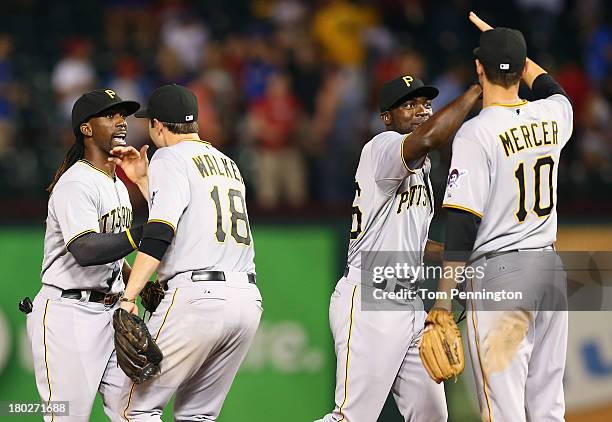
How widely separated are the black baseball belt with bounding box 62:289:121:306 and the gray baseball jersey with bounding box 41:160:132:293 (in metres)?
0.03

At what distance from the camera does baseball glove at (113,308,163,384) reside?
541 centimetres

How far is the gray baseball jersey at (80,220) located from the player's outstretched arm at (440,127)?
5.80 feet

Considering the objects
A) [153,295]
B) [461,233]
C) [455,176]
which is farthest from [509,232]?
[153,295]

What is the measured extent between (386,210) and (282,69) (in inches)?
250

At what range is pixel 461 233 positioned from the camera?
527cm

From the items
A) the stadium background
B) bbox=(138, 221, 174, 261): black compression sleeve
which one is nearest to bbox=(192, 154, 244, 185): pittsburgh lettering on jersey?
bbox=(138, 221, 174, 261): black compression sleeve

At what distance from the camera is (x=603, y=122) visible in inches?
449

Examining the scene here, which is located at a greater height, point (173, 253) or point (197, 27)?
point (197, 27)

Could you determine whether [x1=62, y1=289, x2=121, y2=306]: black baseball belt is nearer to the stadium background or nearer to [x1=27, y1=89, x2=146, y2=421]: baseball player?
[x1=27, y1=89, x2=146, y2=421]: baseball player

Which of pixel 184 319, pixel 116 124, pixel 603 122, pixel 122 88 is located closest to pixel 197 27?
pixel 122 88

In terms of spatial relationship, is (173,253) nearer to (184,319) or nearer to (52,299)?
(184,319)

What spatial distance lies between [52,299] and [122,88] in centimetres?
633

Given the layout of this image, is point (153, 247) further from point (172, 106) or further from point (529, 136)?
point (529, 136)

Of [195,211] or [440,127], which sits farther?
[195,211]
